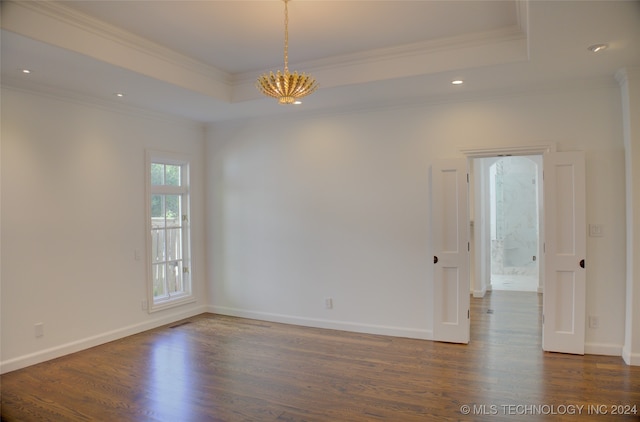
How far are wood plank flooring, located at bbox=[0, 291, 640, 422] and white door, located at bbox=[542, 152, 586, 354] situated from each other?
0.79 feet

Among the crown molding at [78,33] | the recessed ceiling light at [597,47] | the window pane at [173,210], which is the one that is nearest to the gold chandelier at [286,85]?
the crown molding at [78,33]

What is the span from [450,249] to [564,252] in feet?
3.57

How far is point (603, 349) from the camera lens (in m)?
4.10

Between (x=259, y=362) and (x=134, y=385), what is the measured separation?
111 cm

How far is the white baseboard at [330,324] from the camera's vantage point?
15.7 feet

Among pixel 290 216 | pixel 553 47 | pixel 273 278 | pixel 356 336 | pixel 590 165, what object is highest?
pixel 553 47

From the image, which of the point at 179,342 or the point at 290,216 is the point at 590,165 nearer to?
the point at 290,216

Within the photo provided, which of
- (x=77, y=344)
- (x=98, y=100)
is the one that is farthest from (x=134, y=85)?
(x=77, y=344)

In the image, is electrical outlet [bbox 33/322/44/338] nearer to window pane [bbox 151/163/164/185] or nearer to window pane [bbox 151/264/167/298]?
window pane [bbox 151/264/167/298]

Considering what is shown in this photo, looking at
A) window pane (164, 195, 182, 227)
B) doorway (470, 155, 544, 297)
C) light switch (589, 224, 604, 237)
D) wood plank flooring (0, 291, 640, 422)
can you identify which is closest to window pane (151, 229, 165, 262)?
window pane (164, 195, 182, 227)

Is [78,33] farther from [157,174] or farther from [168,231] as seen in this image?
[168,231]

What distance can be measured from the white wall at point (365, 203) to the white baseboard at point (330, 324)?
1 centimetres

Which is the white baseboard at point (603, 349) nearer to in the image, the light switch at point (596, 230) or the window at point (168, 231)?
the light switch at point (596, 230)

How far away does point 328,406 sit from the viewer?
10.3ft
